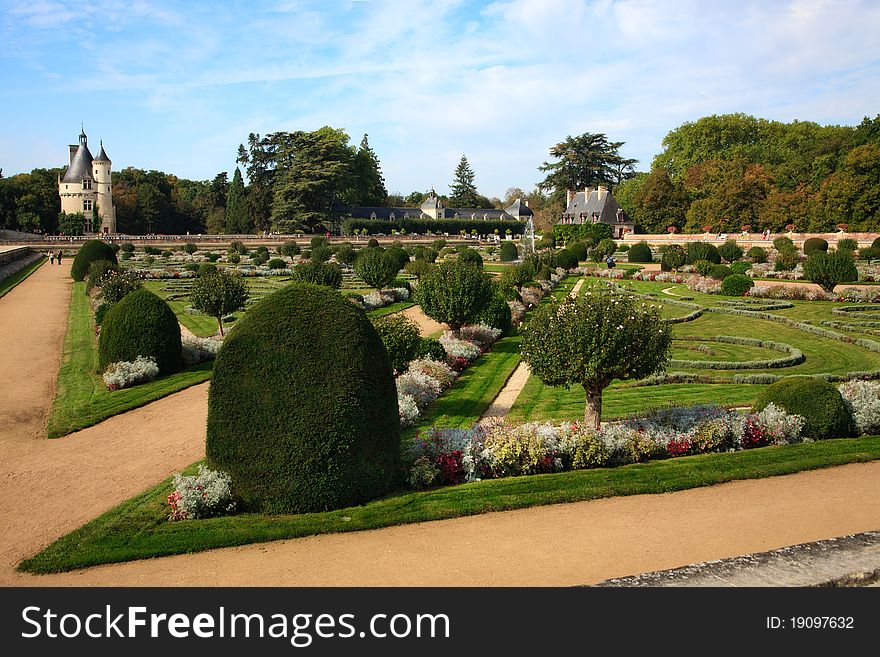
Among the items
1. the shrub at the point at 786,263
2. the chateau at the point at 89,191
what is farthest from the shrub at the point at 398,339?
the chateau at the point at 89,191

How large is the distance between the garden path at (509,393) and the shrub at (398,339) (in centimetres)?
192

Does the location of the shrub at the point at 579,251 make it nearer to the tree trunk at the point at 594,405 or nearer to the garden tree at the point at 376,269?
the garden tree at the point at 376,269

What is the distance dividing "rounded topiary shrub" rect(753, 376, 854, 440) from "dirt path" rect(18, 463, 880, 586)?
2.30 m

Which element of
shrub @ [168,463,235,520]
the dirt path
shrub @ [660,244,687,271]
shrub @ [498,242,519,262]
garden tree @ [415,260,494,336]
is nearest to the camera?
the dirt path

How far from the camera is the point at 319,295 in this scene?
8.34m

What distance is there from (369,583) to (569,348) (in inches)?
208

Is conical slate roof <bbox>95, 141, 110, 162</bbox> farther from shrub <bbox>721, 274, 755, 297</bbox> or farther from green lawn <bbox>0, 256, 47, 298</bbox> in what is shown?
shrub <bbox>721, 274, 755, 297</bbox>

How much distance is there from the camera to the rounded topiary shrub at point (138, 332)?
49.3ft

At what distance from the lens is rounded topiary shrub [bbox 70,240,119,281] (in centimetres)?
3472

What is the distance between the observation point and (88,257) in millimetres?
35094

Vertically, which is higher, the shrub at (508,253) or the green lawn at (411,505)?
Answer: the shrub at (508,253)

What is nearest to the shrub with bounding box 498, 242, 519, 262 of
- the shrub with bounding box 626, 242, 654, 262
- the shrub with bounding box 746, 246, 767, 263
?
the shrub with bounding box 626, 242, 654, 262
